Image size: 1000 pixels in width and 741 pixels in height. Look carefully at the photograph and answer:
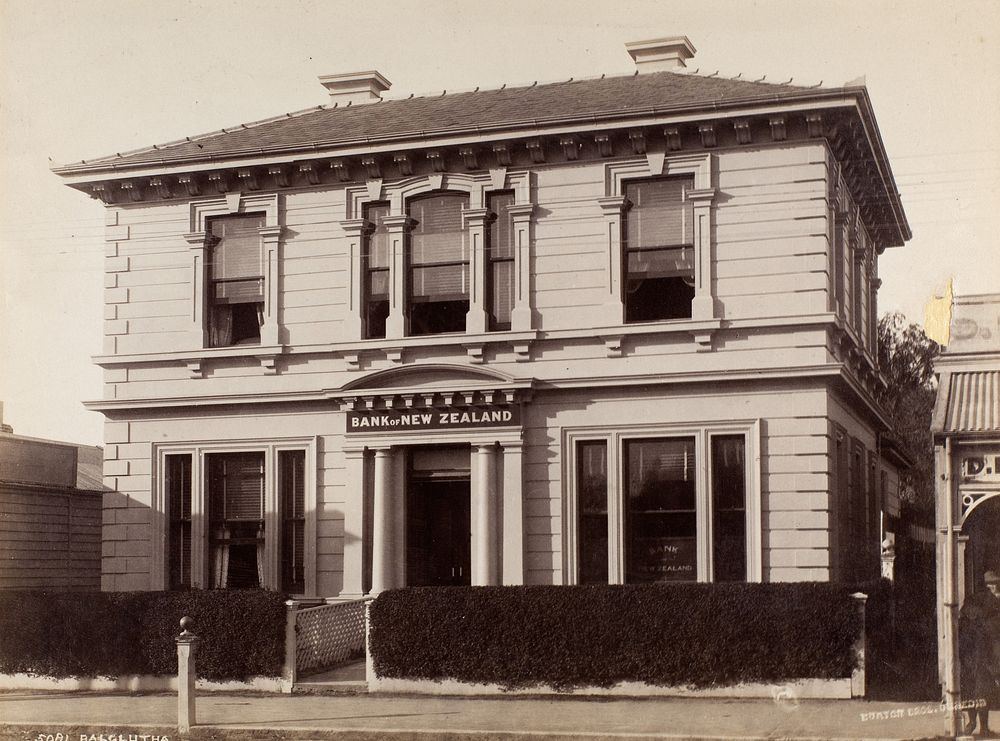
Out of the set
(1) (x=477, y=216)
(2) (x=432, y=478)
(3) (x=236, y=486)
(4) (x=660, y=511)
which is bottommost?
(4) (x=660, y=511)

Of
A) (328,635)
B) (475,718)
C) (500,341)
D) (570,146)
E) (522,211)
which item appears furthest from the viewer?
(522,211)

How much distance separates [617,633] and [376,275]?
7.72m

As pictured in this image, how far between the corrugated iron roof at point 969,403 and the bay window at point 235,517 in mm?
11018

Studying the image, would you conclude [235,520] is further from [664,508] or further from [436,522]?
[664,508]

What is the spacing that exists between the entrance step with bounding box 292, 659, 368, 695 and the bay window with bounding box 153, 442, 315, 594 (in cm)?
273

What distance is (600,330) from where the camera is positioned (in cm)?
2034

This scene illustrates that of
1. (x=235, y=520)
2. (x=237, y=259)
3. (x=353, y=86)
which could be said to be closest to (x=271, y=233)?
(x=237, y=259)

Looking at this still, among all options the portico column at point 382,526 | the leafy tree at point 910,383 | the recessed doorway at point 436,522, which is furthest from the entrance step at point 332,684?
the leafy tree at point 910,383

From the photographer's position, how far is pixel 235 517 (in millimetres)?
22344

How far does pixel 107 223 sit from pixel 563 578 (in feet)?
33.1

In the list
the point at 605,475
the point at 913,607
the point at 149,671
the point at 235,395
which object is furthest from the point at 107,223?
the point at 913,607

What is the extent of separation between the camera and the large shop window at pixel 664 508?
64.6ft

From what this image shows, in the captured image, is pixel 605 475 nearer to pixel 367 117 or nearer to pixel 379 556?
pixel 379 556

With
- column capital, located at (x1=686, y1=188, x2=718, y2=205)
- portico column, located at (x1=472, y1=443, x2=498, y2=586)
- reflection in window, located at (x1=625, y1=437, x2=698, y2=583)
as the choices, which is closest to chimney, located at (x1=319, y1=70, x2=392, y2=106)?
column capital, located at (x1=686, y1=188, x2=718, y2=205)
